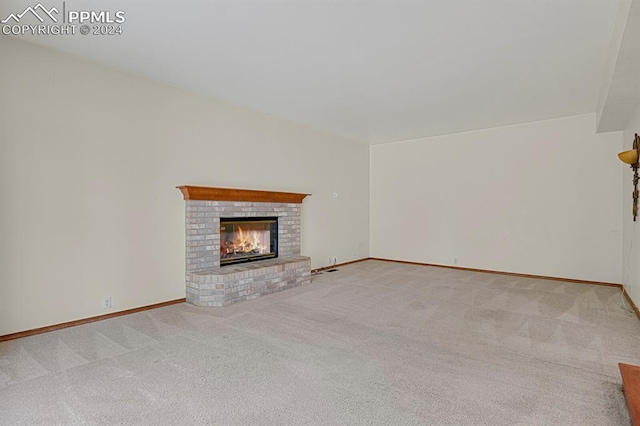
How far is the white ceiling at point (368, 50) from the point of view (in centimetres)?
253

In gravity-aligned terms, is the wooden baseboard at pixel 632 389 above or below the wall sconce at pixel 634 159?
below

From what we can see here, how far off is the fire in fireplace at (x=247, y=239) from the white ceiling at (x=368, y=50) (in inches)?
69.0

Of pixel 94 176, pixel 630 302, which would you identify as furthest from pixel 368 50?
pixel 630 302

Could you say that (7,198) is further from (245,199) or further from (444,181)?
(444,181)

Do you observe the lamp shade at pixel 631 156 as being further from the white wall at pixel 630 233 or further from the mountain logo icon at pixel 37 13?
the mountain logo icon at pixel 37 13

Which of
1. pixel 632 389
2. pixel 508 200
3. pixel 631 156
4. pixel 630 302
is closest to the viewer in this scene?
pixel 632 389

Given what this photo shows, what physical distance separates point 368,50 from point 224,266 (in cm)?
325

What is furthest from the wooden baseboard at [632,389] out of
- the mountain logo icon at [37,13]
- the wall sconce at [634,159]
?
the mountain logo icon at [37,13]

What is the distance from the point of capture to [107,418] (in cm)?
184

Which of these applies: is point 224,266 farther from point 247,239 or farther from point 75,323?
point 75,323

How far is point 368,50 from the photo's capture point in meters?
3.17

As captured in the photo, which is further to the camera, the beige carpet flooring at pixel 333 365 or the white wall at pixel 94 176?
the white wall at pixel 94 176

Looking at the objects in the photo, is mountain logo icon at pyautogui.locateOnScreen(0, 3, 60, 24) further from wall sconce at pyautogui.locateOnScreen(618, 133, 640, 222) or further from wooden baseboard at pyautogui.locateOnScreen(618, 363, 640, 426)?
wall sconce at pyautogui.locateOnScreen(618, 133, 640, 222)

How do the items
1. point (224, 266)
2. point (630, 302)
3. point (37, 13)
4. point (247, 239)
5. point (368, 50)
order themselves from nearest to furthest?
point (37, 13) → point (368, 50) → point (630, 302) → point (224, 266) → point (247, 239)
